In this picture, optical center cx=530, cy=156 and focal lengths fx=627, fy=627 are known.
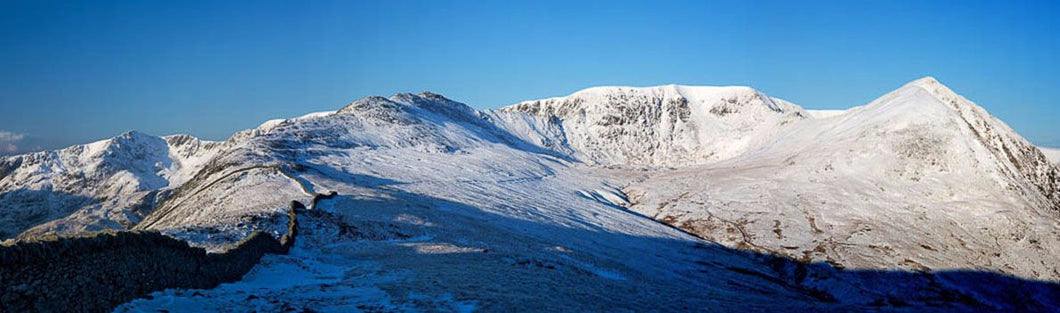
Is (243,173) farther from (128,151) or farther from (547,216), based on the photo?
(128,151)

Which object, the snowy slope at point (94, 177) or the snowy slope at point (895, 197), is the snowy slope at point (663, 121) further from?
the snowy slope at point (94, 177)

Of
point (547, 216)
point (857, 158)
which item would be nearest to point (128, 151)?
point (547, 216)

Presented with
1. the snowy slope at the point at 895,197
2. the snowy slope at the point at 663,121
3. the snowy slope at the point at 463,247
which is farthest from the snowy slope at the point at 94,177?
the snowy slope at the point at 895,197

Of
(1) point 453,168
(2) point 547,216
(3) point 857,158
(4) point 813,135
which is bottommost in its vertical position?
(2) point 547,216

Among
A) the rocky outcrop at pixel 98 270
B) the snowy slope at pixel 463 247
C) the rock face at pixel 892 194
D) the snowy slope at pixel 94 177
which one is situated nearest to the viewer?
the rocky outcrop at pixel 98 270

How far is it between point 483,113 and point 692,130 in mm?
49757

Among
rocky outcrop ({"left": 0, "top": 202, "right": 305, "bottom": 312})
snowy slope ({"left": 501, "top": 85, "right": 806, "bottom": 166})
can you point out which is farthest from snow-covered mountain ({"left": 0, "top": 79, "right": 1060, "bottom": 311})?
snowy slope ({"left": 501, "top": 85, "right": 806, "bottom": 166})

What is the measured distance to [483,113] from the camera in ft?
467

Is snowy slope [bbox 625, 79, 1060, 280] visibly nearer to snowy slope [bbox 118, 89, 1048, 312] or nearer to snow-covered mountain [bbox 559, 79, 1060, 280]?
snow-covered mountain [bbox 559, 79, 1060, 280]

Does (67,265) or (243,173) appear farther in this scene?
(243,173)

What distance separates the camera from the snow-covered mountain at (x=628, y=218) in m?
23.0

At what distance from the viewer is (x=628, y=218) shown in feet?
194

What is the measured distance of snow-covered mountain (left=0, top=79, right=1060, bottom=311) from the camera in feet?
75.5

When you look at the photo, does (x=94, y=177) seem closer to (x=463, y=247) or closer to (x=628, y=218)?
(x=628, y=218)
